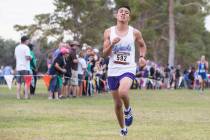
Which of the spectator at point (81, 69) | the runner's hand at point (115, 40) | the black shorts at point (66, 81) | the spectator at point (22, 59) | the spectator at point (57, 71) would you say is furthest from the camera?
the spectator at point (81, 69)

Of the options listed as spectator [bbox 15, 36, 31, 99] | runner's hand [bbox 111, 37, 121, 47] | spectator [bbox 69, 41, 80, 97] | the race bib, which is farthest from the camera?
spectator [bbox 69, 41, 80, 97]

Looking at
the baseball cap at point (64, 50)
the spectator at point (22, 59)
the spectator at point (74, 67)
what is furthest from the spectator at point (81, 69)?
the spectator at point (22, 59)

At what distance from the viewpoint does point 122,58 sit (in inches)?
431

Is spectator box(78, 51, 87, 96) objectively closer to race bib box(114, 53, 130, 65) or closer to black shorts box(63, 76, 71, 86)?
black shorts box(63, 76, 71, 86)

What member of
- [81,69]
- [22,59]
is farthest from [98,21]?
[22,59]

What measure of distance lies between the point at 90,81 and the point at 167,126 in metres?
13.9

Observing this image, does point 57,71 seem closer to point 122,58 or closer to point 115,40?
point 122,58

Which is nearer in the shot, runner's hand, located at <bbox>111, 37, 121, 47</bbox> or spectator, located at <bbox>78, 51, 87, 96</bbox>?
runner's hand, located at <bbox>111, 37, 121, 47</bbox>

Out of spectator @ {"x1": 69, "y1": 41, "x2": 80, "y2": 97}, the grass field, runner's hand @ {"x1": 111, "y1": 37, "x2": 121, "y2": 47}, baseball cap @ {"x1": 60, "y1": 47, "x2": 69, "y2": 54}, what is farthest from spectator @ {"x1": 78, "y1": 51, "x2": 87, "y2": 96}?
runner's hand @ {"x1": 111, "y1": 37, "x2": 121, "y2": 47}

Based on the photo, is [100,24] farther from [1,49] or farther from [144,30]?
[1,49]

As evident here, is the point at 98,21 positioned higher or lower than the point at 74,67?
higher

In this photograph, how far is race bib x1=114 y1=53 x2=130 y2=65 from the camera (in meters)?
10.9

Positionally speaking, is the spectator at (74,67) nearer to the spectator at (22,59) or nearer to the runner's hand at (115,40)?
the spectator at (22,59)

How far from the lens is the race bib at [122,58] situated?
10945mm
